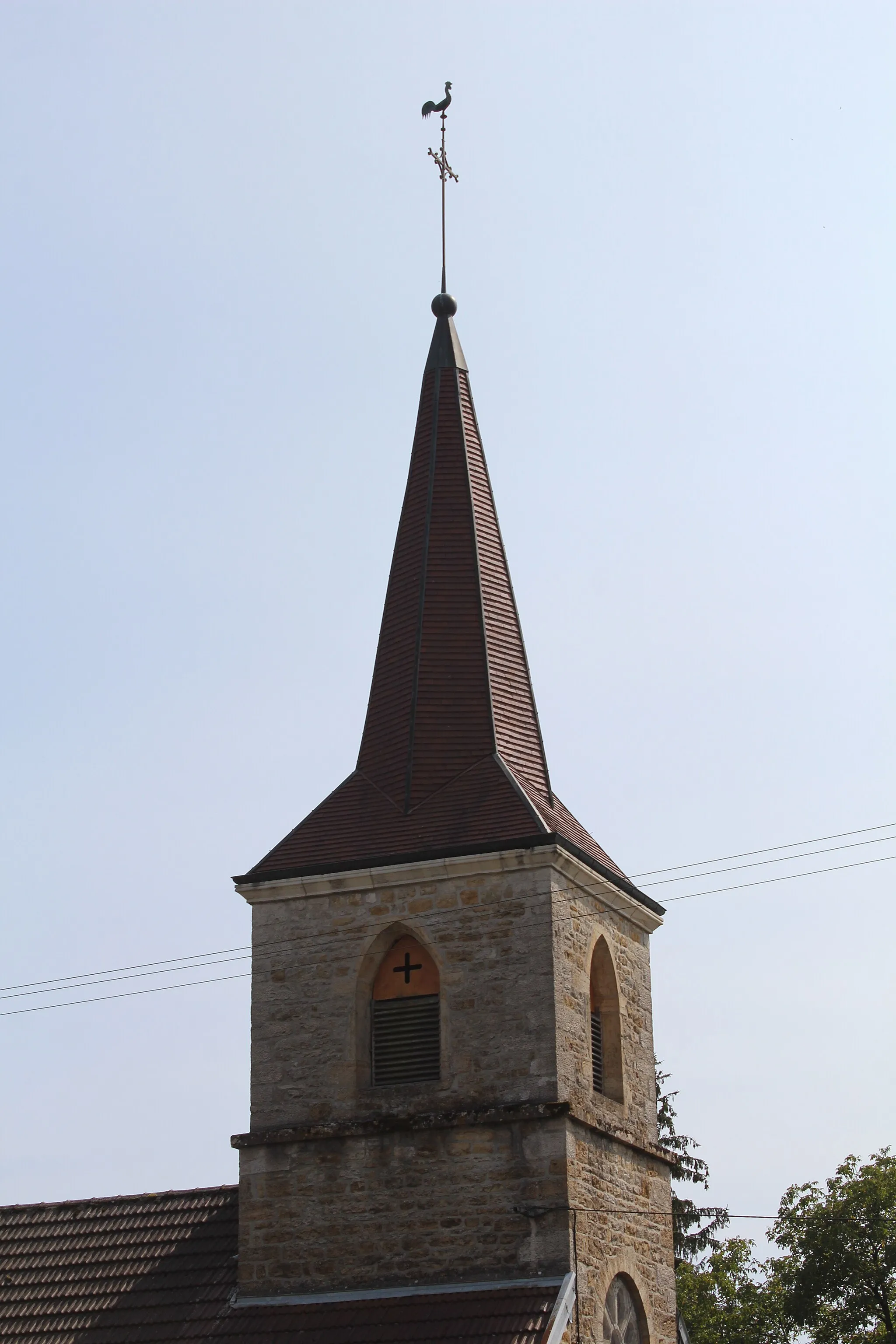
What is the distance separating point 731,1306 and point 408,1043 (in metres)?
12.7

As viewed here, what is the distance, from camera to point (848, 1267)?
25.3 meters

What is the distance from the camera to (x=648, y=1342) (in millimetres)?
16141

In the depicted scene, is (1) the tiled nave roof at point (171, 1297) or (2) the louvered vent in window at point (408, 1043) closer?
(1) the tiled nave roof at point (171, 1297)

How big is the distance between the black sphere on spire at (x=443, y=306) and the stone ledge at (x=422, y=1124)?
860cm

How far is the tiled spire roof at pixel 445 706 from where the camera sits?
16.7 metres

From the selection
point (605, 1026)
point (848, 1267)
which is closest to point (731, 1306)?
point (848, 1267)

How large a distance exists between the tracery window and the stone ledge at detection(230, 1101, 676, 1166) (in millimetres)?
1154

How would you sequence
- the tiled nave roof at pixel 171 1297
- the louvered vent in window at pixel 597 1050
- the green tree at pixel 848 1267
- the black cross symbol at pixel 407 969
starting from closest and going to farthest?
the tiled nave roof at pixel 171 1297, the black cross symbol at pixel 407 969, the louvered vent in window at pixel 597 1050, the green tree at pixel 848 1267

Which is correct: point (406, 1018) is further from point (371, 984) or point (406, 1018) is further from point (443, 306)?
point (443, 306)

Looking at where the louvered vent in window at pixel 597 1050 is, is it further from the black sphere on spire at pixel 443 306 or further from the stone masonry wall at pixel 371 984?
the black sphere on spire at pixel 443 306

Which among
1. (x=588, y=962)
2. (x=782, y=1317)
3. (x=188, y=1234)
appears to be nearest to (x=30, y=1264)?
(x=188, y=1234)

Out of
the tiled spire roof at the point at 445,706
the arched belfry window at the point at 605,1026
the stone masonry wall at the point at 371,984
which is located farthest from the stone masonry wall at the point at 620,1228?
the tiled spire roof at the point at 445,706

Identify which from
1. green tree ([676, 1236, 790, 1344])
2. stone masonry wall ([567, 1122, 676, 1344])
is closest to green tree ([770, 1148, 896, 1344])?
green tree ([676, 1236, 790, 1344])

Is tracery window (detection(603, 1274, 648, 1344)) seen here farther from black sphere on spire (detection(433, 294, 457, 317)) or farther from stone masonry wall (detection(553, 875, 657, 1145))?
black sphere on spire (detection(433, 294, 457, 317))
